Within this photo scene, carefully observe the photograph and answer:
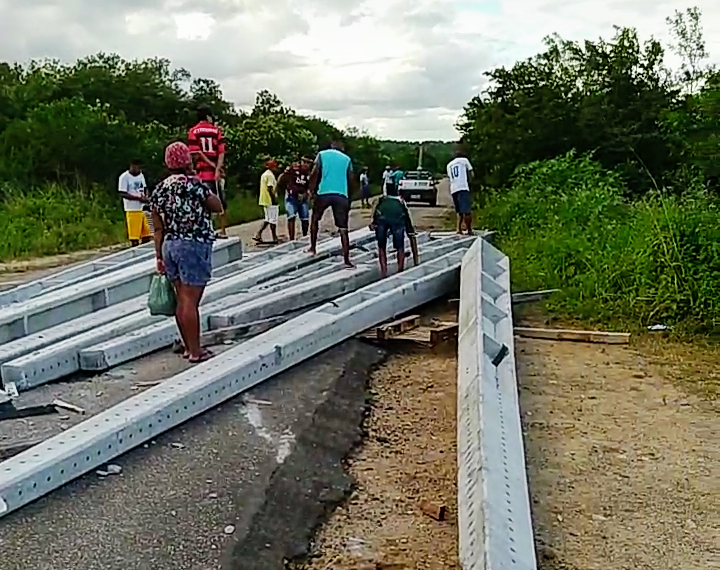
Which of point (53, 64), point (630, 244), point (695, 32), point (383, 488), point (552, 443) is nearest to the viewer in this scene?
point (383, 488)

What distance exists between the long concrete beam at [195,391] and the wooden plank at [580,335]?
3.89 ft

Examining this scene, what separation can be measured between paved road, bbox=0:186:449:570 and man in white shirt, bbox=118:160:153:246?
26.3ft

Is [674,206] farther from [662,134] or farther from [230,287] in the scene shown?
[662,134]

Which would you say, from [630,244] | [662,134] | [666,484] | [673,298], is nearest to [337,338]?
[666,484]

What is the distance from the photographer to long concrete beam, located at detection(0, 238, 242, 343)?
8391mm

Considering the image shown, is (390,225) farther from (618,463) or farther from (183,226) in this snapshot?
(618,463)

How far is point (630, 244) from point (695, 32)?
15523mm

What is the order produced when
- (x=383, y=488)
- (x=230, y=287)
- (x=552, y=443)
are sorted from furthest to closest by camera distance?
(x=230, y=287)
(x=552, y=443)
(x=383, y=488)

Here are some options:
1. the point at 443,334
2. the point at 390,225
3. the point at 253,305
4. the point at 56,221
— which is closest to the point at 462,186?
the point at 390,225

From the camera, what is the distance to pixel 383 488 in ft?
18.1

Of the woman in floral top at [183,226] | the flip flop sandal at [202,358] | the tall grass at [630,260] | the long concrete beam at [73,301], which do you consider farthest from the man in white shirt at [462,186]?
the woman in floral top at [183,226]

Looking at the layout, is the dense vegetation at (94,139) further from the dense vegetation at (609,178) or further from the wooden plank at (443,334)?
the wooden plank at (443,334)

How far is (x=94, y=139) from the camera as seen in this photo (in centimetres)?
2823

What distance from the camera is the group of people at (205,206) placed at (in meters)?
7.24
